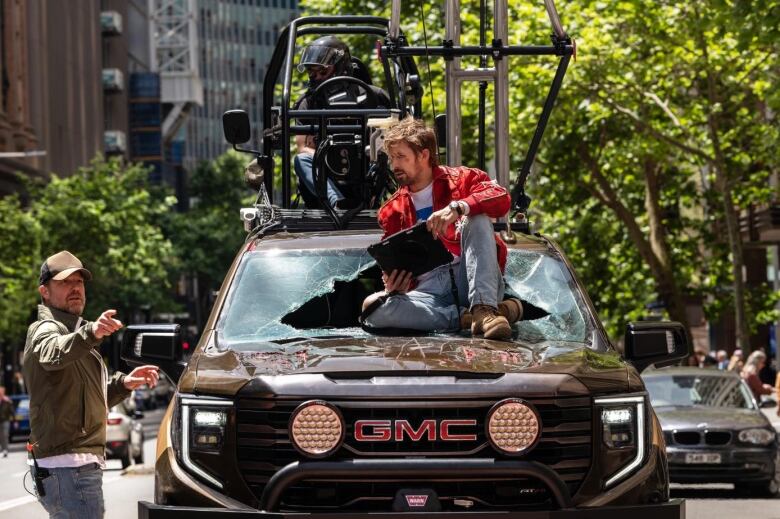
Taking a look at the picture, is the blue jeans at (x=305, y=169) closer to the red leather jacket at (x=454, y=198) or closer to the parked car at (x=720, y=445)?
the red leather jacket at (x=454, y=198)

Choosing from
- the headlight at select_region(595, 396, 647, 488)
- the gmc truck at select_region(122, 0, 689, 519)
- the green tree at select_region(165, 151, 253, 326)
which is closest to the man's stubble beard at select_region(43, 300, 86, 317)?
the gmc truck at select_region(122, 0, 689, 519)

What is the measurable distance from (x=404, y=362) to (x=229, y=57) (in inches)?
5690

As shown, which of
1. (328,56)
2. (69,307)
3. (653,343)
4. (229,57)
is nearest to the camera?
(653,343)

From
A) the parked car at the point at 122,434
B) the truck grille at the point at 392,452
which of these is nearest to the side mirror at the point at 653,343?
the truck grille at the point at 392,452

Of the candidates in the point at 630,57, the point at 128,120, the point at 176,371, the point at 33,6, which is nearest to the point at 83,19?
the point at 33,6

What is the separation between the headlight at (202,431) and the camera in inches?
245

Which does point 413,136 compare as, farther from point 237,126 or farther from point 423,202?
point 237,126

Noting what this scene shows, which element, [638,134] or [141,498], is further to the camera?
[638,134]

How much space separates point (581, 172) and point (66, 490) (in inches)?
1097

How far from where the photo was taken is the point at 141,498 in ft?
60.4

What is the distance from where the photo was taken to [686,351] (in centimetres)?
734

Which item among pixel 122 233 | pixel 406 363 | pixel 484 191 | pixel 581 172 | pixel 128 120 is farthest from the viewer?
pixel 128 120

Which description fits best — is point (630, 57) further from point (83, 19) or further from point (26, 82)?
point (83, 19)

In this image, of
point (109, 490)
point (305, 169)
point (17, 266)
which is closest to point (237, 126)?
point (305, 169)
